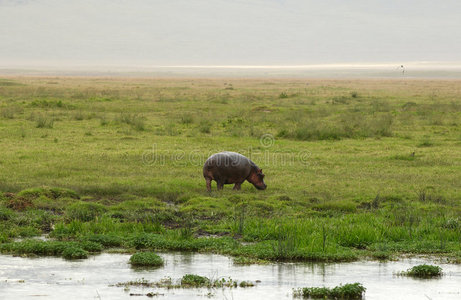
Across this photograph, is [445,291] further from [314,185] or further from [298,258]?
[314,185]

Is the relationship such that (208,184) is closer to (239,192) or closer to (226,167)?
Result: (226,167)

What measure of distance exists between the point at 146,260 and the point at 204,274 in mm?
1020

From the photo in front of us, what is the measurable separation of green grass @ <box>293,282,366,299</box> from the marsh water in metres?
0.16

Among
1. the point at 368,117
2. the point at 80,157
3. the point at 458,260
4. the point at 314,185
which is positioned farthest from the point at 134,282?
the point at 368,117

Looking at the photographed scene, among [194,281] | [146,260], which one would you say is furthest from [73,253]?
[194,281]

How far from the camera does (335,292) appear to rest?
8539 mm

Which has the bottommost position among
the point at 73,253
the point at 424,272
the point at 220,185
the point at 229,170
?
the point at 424,272

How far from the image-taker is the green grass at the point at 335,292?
849 centimetres

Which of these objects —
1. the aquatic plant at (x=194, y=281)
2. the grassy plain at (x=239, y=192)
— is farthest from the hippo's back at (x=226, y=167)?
the aquatic plant at (x=194, y=281)

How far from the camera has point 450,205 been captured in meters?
14.2

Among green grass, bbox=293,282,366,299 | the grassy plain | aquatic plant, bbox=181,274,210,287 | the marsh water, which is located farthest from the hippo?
green grass, bbox=293,282,366,299

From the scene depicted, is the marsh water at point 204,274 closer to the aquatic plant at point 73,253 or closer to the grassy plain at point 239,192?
the aquatic plant at point 73,253

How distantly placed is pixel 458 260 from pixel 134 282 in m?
5.22

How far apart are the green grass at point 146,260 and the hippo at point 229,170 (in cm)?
553
